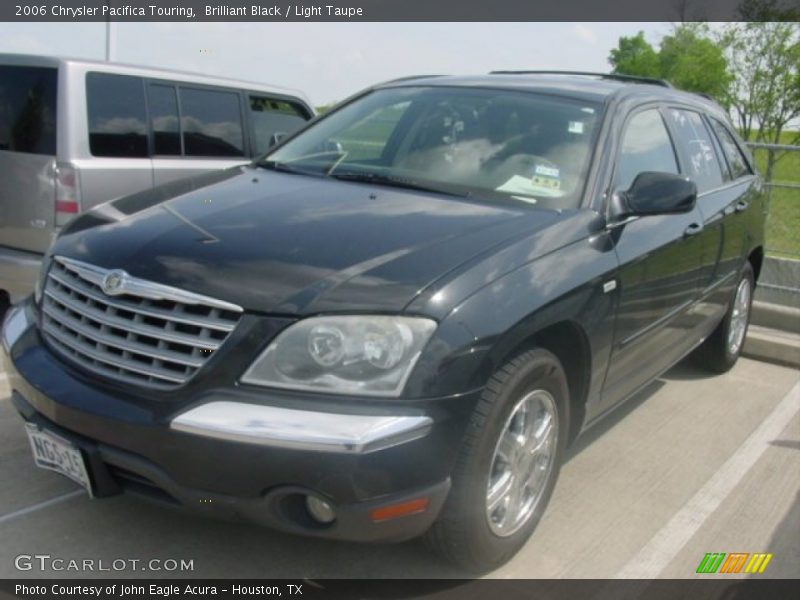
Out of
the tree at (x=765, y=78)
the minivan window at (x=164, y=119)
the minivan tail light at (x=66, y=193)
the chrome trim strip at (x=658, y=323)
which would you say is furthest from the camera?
the tree at (x=765, y=78)

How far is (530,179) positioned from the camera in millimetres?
3625

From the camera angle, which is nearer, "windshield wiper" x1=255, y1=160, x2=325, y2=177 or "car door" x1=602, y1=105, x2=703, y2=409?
"car door" x1=602, y1=105, x2=703, y2=409

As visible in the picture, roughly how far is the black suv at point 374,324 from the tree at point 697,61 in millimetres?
20738

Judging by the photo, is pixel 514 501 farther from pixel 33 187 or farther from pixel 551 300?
pixel 33 187

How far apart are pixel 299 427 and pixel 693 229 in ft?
9.05

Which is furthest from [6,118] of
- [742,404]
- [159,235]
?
[742,404]

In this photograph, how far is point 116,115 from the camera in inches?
233

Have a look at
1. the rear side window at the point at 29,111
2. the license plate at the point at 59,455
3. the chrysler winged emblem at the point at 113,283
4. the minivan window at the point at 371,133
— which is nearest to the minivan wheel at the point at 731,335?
the minivan window at the point at 371,133

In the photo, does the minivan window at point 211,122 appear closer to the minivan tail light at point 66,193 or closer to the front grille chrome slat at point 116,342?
the minivan tail light at point 66,193

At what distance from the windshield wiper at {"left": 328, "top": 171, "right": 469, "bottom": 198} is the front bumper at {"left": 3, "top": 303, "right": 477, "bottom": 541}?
1.18m

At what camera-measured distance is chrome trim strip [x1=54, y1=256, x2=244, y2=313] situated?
2623mm

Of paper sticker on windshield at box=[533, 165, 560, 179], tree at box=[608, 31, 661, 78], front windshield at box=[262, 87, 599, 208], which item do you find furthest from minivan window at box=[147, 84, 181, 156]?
tree at box=[608, 31, 661, 78]

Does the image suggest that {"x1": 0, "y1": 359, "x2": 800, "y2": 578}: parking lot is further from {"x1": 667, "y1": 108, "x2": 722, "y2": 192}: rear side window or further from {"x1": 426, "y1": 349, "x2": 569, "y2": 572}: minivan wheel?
{"x1": 667, "y1": 108, "x2": 722, "y2": 192}: rear side window

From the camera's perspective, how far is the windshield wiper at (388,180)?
3.60 m
